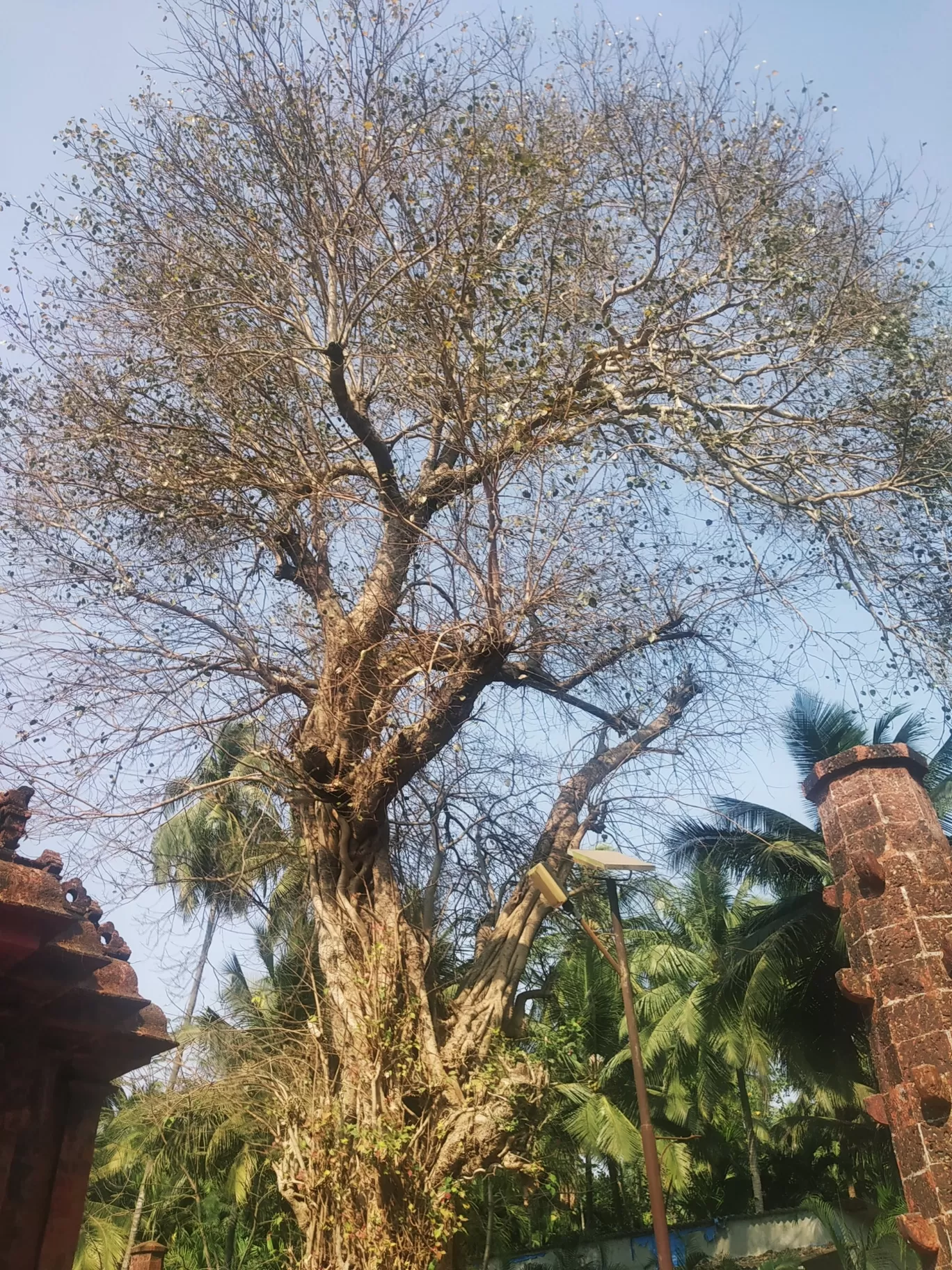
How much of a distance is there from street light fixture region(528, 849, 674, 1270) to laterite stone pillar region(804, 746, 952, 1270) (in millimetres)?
1346

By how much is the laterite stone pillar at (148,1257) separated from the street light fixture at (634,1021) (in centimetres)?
850

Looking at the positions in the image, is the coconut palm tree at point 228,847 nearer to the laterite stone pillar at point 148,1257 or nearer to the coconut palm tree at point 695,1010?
the laterite stone pillar at point 148,1257

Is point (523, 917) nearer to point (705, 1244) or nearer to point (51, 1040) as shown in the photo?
point (51, 1040)

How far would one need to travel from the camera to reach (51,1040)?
4.28 meters

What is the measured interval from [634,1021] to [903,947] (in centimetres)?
169

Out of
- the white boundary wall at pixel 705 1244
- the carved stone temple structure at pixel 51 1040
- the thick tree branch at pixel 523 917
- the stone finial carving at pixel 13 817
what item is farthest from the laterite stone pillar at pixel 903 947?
the white boundary wall at pixel 705 1244

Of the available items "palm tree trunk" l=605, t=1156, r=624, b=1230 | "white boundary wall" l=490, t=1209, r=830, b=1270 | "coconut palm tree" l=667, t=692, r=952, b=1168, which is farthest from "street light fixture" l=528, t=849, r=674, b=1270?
"palm tree trunk" l=605, t=1156, r=624, b=1230

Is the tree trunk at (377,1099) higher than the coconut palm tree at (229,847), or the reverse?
the coconut palm tree at (229,847)

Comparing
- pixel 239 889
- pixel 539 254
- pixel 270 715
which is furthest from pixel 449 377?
pixel 239 889

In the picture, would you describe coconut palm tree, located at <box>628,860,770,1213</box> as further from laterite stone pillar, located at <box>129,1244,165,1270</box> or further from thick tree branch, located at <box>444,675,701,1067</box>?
laterite stone pillar, located at <box>129,1244,165,1270</box>

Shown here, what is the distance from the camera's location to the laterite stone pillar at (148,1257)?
1220 centimetres

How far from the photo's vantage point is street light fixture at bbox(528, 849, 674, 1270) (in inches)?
227

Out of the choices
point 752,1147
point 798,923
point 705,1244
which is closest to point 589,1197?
point 705,1244

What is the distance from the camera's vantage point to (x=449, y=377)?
7.91m
